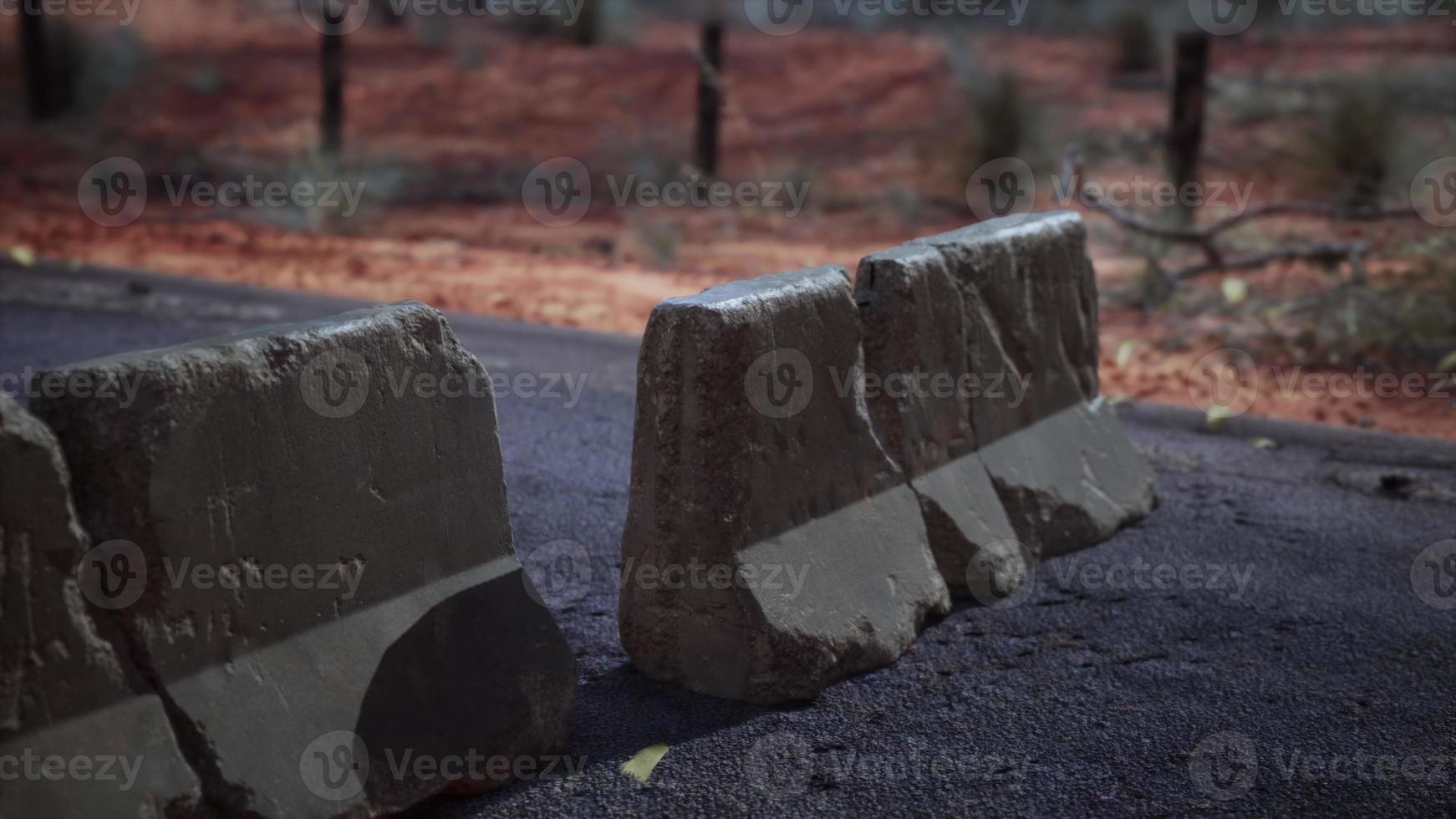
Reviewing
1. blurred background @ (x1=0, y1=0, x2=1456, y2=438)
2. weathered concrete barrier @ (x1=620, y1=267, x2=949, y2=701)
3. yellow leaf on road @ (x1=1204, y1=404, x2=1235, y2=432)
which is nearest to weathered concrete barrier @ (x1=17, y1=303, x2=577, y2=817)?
weathered concrete barrier @ (x1=620, y1=267, x2=949, y2=701)

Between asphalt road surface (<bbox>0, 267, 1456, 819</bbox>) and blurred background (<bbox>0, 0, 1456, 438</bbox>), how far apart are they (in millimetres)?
2098

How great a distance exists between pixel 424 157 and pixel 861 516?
12801 mm

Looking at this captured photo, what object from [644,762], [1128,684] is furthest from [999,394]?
[644,762]

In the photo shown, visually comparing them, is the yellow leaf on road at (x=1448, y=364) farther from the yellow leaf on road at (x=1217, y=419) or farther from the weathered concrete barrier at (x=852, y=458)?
the weathered concrete barrier at (x=852, y=458)

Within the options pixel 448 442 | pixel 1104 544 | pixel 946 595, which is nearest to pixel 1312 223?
pixel 1104 544

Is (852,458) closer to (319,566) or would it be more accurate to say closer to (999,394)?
(999,394)

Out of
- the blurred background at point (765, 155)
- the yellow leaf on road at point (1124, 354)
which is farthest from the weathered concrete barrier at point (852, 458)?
the yellow leaf on road at point (1124, 354)

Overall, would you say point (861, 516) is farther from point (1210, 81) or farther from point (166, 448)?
point (1210, 81)

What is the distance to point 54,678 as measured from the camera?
2.54 metres

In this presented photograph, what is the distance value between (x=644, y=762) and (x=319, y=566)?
2.85 feet

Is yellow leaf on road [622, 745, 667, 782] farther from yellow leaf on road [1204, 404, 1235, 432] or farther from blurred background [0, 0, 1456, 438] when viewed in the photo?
blurred background [0, 0, 1456, 438]

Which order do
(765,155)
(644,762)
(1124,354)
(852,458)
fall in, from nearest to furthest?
(644,762) < (852,458) < (1124,354) < (765,155)

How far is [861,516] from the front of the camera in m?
4.00

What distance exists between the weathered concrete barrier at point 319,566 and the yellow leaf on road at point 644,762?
19cm
